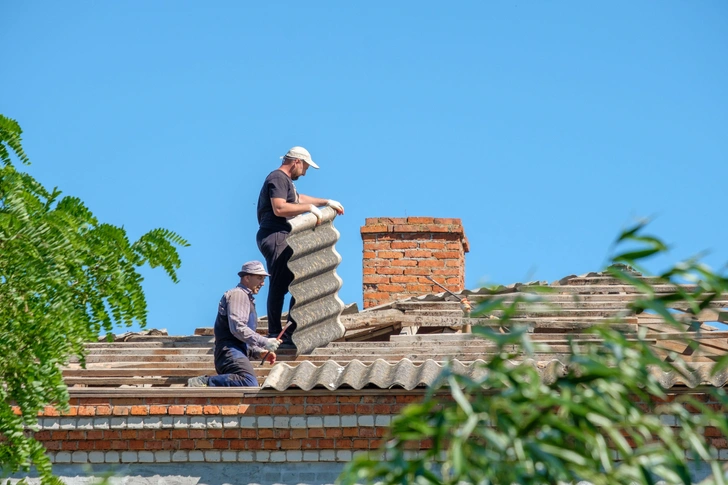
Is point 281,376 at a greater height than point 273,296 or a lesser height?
lesser

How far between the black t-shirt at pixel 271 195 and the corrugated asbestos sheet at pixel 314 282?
0.28 metres

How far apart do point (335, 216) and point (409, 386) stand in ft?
9.80

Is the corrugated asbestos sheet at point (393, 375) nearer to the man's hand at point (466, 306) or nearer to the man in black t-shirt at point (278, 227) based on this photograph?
the man in black t-shirt at point (278, 227)

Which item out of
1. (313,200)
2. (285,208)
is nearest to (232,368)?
(285,208)

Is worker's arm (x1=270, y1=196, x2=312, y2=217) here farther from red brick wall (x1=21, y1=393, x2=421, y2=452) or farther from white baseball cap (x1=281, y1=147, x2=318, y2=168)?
red brick wall (x1=21, y1=393, x2=421, y2=452)

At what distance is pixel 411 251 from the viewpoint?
576 inches

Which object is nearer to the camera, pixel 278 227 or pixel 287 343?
pixel 287 343

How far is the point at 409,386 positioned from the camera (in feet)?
25.6

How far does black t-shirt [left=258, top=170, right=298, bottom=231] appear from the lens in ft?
33.0

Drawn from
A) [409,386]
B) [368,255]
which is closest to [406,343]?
[409,386]

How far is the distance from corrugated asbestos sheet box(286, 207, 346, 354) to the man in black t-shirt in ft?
0.55

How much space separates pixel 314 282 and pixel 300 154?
4.11ft

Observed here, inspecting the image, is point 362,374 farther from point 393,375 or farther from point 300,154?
point 300,154

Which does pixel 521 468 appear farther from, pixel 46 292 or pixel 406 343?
pixel 406 343
